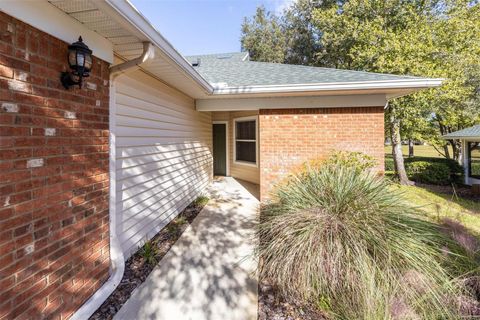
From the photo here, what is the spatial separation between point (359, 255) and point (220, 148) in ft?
26.8

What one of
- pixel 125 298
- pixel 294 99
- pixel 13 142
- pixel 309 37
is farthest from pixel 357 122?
pixel 309 37

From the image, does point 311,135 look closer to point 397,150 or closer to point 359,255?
point 359,255

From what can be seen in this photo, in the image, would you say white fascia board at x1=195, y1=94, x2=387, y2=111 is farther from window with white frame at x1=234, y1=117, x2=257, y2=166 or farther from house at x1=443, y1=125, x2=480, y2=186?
house at x1=443, y1=125, x2=480, y2=186

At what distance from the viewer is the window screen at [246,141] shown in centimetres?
848

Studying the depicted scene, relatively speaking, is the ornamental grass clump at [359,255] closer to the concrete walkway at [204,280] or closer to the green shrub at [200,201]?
the concrete walkway at [204,280]

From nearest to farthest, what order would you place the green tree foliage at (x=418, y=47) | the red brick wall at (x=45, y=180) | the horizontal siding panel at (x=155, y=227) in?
the red brick wall at (x=45, y=180), the horizontal siding panel at (x=155, y=227), the green tree foliage at (x=418, y=47)

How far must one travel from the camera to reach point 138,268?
336 centimetres

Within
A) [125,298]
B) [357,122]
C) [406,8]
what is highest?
[406,8]

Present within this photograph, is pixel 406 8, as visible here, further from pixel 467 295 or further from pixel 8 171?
pixel 8 171

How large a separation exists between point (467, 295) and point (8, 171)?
423 cm

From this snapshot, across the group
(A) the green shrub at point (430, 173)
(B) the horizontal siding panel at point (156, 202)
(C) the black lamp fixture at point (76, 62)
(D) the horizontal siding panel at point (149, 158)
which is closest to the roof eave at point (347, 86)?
(D) the horizontal siding panel at point (149, 158)

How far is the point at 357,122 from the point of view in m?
5.89

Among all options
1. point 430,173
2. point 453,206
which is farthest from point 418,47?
point 453,206

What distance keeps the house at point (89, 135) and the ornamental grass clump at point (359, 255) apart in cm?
213
